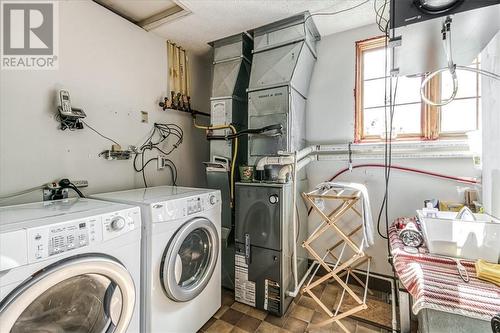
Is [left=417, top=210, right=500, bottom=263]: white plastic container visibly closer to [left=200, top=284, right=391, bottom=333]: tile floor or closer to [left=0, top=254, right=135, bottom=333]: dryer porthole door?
[left=200, top=284, right=391, bottom=333]: tile floor

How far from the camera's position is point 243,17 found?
1956 mm

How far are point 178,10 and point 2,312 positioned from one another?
7.30 ft

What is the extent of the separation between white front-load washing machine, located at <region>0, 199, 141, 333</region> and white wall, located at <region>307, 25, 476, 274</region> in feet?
5.98

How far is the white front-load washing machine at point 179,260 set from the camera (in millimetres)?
1233

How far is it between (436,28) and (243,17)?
151cm

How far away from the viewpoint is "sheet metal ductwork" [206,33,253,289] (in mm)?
2098

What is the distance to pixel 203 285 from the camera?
154cm

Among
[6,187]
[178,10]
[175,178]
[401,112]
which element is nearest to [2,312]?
[6,187]

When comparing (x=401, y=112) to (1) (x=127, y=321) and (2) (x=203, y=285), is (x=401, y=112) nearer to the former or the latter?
(2) (x=203, y=285)

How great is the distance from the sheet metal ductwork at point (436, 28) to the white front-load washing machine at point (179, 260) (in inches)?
58.6

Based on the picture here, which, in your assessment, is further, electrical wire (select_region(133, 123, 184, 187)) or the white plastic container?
electrical wire (select_region(133, 123, 184, 187))

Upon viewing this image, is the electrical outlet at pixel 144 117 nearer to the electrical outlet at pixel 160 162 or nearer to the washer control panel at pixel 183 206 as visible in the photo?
the electrical outlet at pixel 160 162

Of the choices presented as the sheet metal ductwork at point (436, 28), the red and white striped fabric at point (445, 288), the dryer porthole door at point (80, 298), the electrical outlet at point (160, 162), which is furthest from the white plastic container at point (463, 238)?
the electrical outlet at point (160, 162)

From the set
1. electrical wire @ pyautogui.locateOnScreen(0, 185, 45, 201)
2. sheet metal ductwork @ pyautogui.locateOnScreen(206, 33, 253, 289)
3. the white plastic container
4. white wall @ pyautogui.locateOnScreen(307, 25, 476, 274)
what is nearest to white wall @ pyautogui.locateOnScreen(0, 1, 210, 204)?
electrical wire @ pyautogui.locateOnScreen(0, 185, 45, 201)
